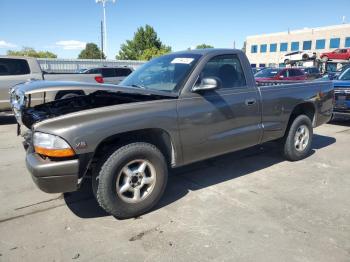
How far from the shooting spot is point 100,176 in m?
3.16

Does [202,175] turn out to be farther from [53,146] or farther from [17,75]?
[17,75]

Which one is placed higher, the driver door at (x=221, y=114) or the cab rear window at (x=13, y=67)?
the cab rear window at (x=13, y=67)

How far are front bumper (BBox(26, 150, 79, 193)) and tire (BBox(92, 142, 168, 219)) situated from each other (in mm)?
278

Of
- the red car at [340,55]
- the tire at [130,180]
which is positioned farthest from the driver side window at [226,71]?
the red car at [340,55]

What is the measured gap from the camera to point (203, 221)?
3.39 m

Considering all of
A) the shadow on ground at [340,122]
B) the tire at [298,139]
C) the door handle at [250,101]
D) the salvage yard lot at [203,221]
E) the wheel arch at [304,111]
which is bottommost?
the salvage yard lot at [203,221]

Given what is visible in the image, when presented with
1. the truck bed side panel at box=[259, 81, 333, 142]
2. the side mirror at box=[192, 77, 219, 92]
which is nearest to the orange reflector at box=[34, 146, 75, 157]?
the side mirror at box=[192, 77, 219, 92]

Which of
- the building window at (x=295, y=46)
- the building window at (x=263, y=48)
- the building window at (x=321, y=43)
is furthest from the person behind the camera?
the building window at (x=263, y=48)

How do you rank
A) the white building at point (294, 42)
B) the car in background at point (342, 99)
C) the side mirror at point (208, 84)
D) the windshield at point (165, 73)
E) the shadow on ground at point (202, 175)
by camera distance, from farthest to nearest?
the white building at point (294, 42)
the car in background at point (342, 99)
the windshield at point (165, 73)
the shadow on ground at point (202, 175)
the side mirror at point (208, 84)

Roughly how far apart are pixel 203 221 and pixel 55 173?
158 cm

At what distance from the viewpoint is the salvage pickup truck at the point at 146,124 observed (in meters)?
2.99

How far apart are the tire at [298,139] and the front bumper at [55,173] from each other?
3.58 meters

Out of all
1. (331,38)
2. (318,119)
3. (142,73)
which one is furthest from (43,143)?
(331,38)

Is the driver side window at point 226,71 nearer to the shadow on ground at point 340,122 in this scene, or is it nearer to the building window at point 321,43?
the shadow on ground at point 340,122
